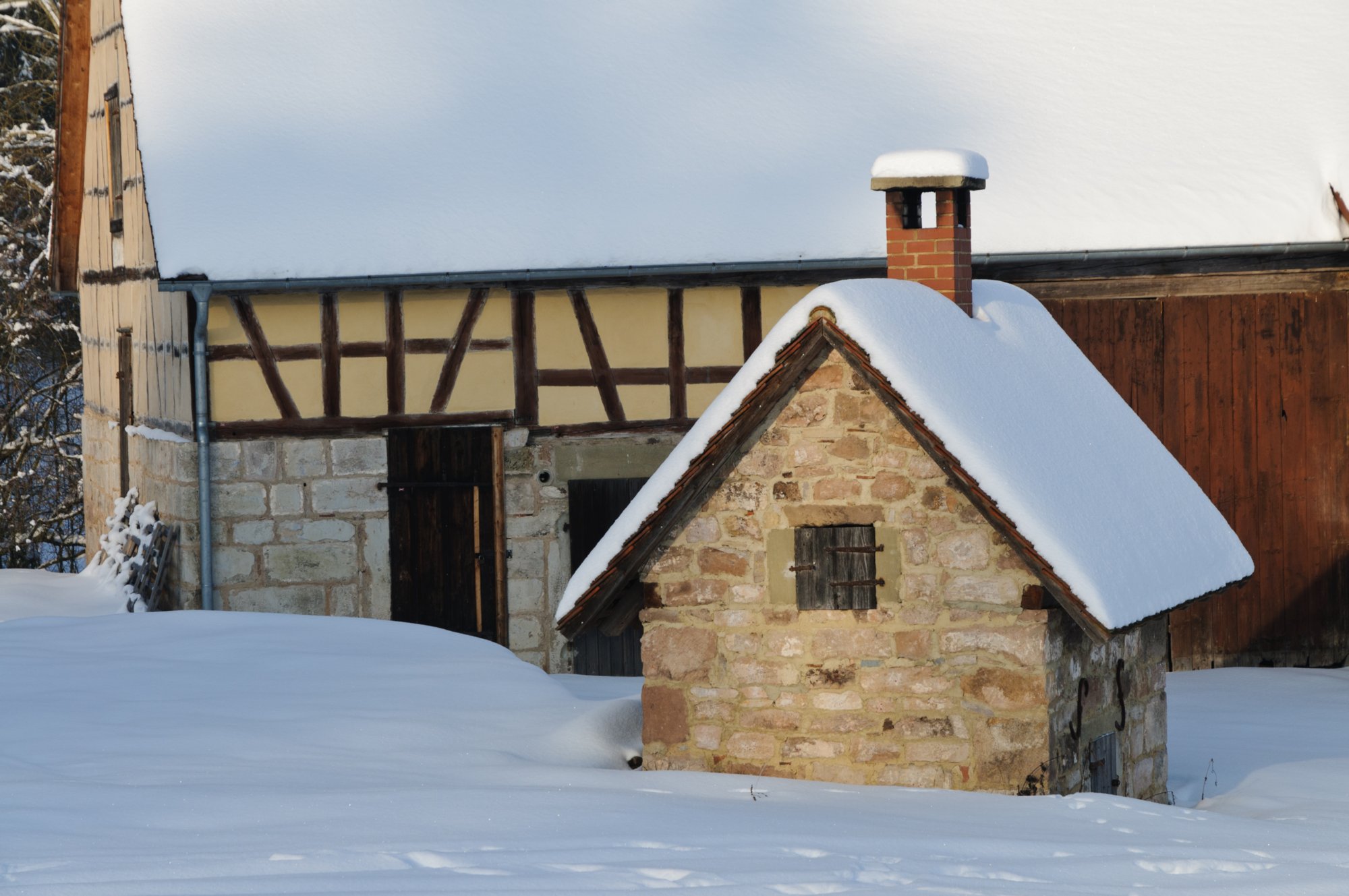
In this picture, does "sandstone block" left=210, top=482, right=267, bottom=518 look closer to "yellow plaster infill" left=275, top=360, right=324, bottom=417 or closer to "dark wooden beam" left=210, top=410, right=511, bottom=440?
"dark wooden beam" left=210, top=410, right=511, bottom=440

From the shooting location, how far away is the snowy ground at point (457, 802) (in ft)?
19.6

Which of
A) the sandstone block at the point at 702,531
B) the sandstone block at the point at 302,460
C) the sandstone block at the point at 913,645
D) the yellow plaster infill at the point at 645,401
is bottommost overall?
the sandstone block at the point at 913,645

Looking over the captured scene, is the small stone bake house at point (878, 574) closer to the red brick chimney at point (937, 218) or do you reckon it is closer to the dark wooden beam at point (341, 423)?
the red brick chimney at point (937, 218)

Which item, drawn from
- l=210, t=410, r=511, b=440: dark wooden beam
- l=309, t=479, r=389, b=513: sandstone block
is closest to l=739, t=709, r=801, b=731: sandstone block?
l=210, t=410, r=511, b=440: dark wooden beam

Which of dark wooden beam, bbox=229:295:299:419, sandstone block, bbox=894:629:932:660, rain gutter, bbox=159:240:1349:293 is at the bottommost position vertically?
sandstone block, bbox=894:629:932:660

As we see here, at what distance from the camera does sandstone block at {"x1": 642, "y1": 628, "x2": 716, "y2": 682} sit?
313 inches

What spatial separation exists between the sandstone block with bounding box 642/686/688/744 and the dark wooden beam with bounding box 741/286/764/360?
16.6ft

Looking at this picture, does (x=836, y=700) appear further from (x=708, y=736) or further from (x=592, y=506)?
(x=592, y=506)

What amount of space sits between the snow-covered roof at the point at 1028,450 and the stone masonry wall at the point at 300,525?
189 inches

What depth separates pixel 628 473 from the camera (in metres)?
12.7

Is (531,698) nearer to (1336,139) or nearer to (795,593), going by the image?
(795,593)

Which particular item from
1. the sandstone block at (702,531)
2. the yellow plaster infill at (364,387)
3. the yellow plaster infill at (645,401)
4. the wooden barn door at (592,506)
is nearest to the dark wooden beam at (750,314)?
the yellow plaster infill at (645,401)

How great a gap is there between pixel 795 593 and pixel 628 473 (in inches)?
197

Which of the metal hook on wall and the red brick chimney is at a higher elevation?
the red brick chimney
